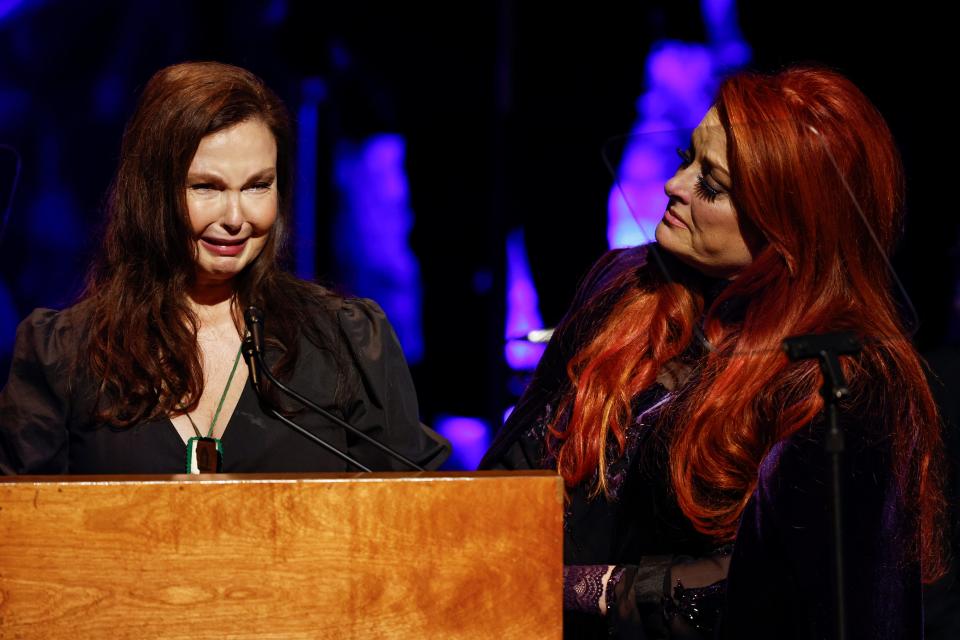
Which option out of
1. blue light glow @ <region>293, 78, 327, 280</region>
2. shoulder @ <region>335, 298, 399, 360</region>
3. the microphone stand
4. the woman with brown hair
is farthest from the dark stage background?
the microphone stand

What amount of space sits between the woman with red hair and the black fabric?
1.08 ft

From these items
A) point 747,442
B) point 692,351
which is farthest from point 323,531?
point 692,351

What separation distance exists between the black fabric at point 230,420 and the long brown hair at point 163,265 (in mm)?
36

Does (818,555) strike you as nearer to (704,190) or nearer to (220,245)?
(704,190)

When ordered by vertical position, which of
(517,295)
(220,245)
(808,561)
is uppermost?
(220,245)

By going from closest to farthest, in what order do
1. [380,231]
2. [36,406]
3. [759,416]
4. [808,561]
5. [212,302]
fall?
1. [808,561]
2. [759,416]
3. [36,406]
4. [212,302]
5. [380,231]

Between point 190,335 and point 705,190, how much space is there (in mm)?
937

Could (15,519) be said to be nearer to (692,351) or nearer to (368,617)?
(368,617)

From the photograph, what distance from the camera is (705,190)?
1.72 m

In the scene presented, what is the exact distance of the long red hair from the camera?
1.59m

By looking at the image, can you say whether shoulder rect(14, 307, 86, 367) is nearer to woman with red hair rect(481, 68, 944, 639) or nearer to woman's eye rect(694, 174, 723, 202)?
woman with red hair rect(481, 68, 944, 639)

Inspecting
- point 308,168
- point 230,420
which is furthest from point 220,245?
point 308,168

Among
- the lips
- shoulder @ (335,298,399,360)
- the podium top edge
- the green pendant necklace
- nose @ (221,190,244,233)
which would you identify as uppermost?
nose @ (221,190,244,233)

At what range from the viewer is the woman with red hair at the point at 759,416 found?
1.51 metres
